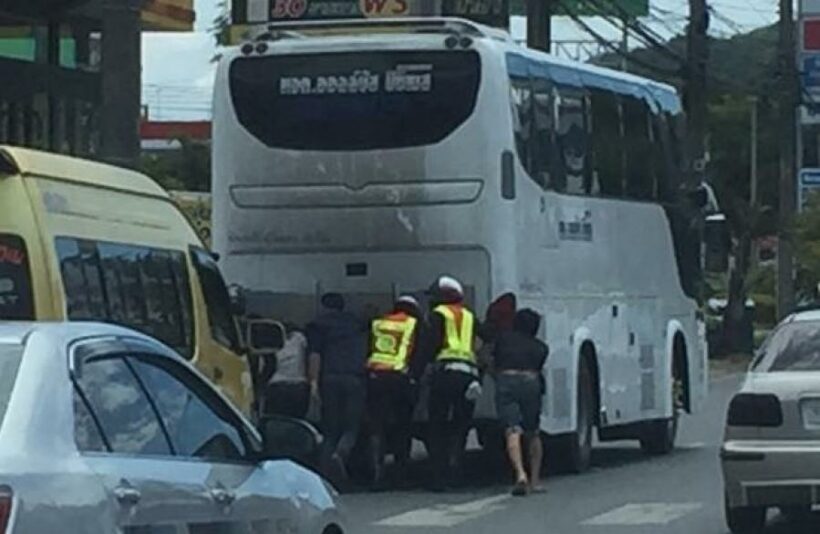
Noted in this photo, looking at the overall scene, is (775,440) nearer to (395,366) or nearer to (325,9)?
(395,366)

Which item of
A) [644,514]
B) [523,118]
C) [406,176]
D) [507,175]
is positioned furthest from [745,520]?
[523,118]

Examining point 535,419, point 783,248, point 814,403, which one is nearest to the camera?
Result: point 814,403

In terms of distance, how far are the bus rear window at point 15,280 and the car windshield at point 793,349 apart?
4.94 m

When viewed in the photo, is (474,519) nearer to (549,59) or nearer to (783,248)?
(549,59)

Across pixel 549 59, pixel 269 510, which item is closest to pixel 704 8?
pixel 549 59

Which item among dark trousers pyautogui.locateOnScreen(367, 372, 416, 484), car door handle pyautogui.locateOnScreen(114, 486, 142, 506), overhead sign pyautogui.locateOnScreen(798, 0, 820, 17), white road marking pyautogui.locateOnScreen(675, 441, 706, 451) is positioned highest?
overhead sign pyautogui.locateOnScreen(798, 0, 820, 17)

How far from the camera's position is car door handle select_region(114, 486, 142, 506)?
7.21 m

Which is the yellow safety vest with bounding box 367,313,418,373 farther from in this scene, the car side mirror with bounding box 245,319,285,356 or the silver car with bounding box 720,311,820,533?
the silver car with bounding box 720,311,820,533

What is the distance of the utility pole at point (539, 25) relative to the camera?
33.2m

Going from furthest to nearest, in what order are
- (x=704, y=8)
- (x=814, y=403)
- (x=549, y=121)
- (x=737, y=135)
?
A: (x=737, y=135), (x=704, y=8), (x=549, y=121), (x=814, y=403)

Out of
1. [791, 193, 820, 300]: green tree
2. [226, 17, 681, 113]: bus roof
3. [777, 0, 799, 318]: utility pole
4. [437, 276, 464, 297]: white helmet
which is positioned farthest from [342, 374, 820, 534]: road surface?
[791, 193, 820, 300]: green tree

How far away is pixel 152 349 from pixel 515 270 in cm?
1164

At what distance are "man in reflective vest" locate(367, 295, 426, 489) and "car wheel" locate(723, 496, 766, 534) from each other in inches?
167

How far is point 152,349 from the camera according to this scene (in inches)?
321
